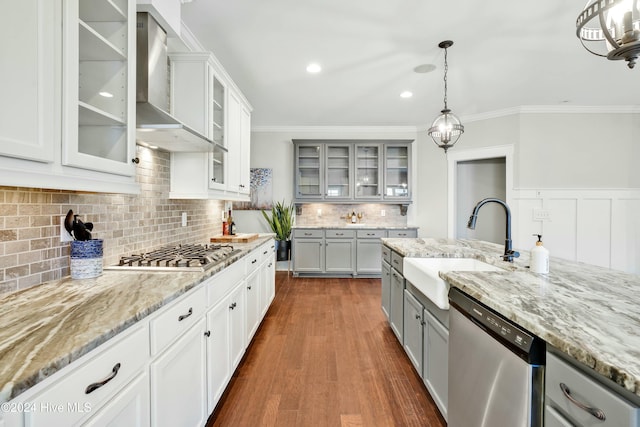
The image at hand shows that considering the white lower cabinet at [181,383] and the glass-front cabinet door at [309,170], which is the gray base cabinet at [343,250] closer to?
the glass-front cabinet door at [309,170]

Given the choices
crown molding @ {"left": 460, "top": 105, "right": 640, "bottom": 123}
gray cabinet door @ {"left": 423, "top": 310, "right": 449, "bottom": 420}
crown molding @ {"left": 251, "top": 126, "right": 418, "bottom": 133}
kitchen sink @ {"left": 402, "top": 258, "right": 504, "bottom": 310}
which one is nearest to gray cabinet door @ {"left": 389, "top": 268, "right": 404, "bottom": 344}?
kitchen sink @ {"left": 402, "top": 258, "right": 504, "bottom": 310}

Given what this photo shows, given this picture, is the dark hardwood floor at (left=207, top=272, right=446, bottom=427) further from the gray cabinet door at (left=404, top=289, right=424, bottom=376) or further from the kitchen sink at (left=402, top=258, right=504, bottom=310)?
Result: the kitchen sink at (left=402, top=258, right=504, bottom=310)

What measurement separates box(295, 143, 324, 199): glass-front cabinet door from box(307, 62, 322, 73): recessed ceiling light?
2.00 m

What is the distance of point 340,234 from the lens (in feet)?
16.1

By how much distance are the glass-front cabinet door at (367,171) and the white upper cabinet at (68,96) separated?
4084mm

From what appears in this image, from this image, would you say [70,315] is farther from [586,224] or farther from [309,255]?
[586,224]

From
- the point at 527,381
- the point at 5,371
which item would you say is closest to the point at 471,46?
the point at 527,381

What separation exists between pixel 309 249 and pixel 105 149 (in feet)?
12.4

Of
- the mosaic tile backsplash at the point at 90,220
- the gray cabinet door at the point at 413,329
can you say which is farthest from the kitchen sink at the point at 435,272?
the mosaic tile backsplash at the point at 90,220

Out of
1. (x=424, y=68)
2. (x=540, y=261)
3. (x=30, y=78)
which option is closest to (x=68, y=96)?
(x=30, y=78)

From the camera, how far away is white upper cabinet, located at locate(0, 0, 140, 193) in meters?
0.90

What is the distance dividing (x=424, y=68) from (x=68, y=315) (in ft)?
11.4

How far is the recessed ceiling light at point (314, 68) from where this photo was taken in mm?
3051

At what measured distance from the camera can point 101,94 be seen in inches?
52.9
